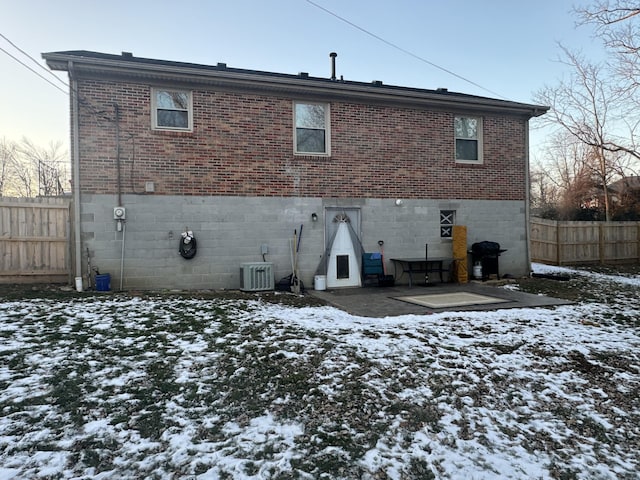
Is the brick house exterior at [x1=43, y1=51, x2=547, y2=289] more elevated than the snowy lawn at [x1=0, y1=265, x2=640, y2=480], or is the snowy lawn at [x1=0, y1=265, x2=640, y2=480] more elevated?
the brick house exterior at [x1=43, y1=51, x2=547, y2=289]

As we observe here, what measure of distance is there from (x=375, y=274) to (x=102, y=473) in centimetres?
792

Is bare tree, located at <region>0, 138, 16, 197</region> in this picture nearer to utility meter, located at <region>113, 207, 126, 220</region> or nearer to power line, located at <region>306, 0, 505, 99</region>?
utility meter, located at <region>113, 207, 126, 220</region>

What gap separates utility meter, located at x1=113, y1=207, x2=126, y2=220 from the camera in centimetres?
803

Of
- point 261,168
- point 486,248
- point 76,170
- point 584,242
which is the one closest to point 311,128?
point 261,168

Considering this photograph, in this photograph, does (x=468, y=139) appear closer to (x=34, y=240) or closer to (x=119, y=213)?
(x=119, y=213)

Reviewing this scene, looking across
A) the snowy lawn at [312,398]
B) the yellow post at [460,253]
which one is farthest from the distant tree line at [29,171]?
the yellow post at [460,253]

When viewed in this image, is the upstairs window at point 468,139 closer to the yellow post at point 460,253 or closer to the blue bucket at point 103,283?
the yellow post at point 460,253

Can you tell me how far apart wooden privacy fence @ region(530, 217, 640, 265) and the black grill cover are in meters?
5.55

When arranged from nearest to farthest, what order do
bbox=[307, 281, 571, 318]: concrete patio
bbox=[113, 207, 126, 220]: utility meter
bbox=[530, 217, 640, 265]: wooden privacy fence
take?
bbox=[307, 281, 571, 318]: concrete patio, bbox=[113, 207, 126, 220]: utility meter, bbox=[530, 217, 640, 265]: wooden privacy fence

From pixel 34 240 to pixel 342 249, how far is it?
6856 mm

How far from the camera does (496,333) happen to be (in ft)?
17.9

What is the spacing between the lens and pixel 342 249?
971 centimetres

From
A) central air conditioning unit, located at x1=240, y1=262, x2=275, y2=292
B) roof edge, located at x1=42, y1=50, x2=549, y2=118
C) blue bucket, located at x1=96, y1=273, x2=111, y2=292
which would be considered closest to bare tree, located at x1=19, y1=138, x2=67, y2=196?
roof edge, located at x1=42, y1=50, x2=549, y2=118

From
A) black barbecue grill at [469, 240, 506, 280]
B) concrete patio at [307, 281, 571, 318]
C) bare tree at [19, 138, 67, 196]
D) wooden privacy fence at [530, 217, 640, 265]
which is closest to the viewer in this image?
concrete patio at [307, 281, 571, 318]
